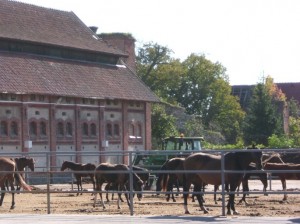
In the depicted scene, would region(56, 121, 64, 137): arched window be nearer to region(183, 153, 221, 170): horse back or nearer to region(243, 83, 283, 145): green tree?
region(243, 83, 283, 145): green tree

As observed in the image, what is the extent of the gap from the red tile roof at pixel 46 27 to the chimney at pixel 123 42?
751 cm

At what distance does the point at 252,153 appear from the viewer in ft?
80.2

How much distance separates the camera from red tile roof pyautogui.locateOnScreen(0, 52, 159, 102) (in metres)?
62.0

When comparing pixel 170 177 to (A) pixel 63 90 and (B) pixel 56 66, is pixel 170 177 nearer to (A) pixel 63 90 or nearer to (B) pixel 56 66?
(A) pixel 63 90

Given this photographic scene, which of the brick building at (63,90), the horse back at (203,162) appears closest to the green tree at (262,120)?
the brick building at (63,90)

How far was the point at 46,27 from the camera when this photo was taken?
73000 mm

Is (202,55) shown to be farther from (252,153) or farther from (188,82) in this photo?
(252,153)

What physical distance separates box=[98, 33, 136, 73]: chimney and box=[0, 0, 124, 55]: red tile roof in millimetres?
7513

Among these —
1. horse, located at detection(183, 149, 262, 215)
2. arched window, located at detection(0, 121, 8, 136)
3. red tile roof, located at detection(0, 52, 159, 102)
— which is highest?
red tile roof, located at detection(0, 52, 159, 102)

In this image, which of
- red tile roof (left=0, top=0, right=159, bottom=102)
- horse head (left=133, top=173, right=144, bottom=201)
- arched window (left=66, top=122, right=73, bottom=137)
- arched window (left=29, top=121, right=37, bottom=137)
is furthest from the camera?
arched window (left=66, top=122, right=73, bottom=137)

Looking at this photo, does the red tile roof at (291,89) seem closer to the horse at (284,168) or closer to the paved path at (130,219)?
the horse at (284,168)

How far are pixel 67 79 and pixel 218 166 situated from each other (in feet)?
142

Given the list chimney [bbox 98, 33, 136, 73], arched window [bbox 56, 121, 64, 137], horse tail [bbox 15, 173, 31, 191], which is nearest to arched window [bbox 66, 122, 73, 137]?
arched window [bbox 56, 121, 64, 137]

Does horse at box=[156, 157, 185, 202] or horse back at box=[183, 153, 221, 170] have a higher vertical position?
horse back at box=[183, 153, 221, 170]
